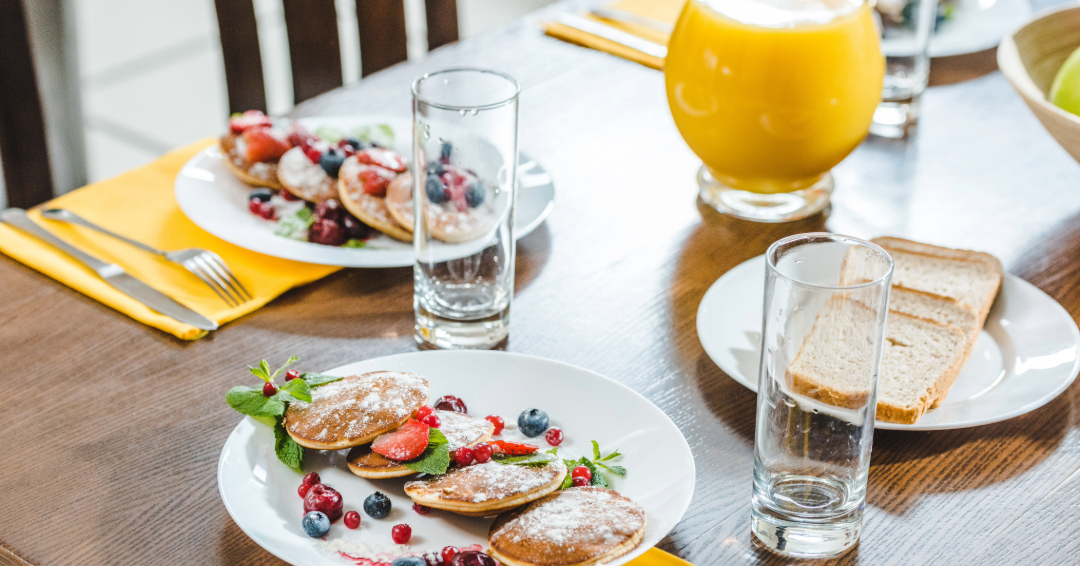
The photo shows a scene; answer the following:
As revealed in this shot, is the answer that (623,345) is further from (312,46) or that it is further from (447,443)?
(312,46)

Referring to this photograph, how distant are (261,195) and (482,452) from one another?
618mm

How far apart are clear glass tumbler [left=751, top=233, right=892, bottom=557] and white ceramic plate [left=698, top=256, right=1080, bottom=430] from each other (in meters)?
0.13

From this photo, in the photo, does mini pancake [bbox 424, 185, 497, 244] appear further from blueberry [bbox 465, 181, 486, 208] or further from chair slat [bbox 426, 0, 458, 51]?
chair slat [bbox 426, 0, 458, 51]

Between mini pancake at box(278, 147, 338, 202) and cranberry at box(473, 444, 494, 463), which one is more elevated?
mini pancake at box(278, 147, 338, 202)

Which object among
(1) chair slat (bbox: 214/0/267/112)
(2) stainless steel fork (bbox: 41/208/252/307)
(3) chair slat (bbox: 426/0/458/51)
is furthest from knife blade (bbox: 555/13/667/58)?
(2) stainless steel fork (bbox: 41/208/252/307)

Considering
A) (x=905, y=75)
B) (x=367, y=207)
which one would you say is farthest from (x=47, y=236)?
(x=905, y=75)

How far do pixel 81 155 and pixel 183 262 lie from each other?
69.7 inches

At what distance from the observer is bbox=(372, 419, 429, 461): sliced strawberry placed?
752 mm

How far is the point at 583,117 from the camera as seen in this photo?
153cm

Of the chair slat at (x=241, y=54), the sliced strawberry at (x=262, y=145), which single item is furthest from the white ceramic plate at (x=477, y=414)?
the chair slat at (x=241, y=54)

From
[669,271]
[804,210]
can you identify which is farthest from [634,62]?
[669,271]

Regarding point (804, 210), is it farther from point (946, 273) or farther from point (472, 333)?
point (472, 333)

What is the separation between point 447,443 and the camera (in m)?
0.76

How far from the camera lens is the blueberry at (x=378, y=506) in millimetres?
745
